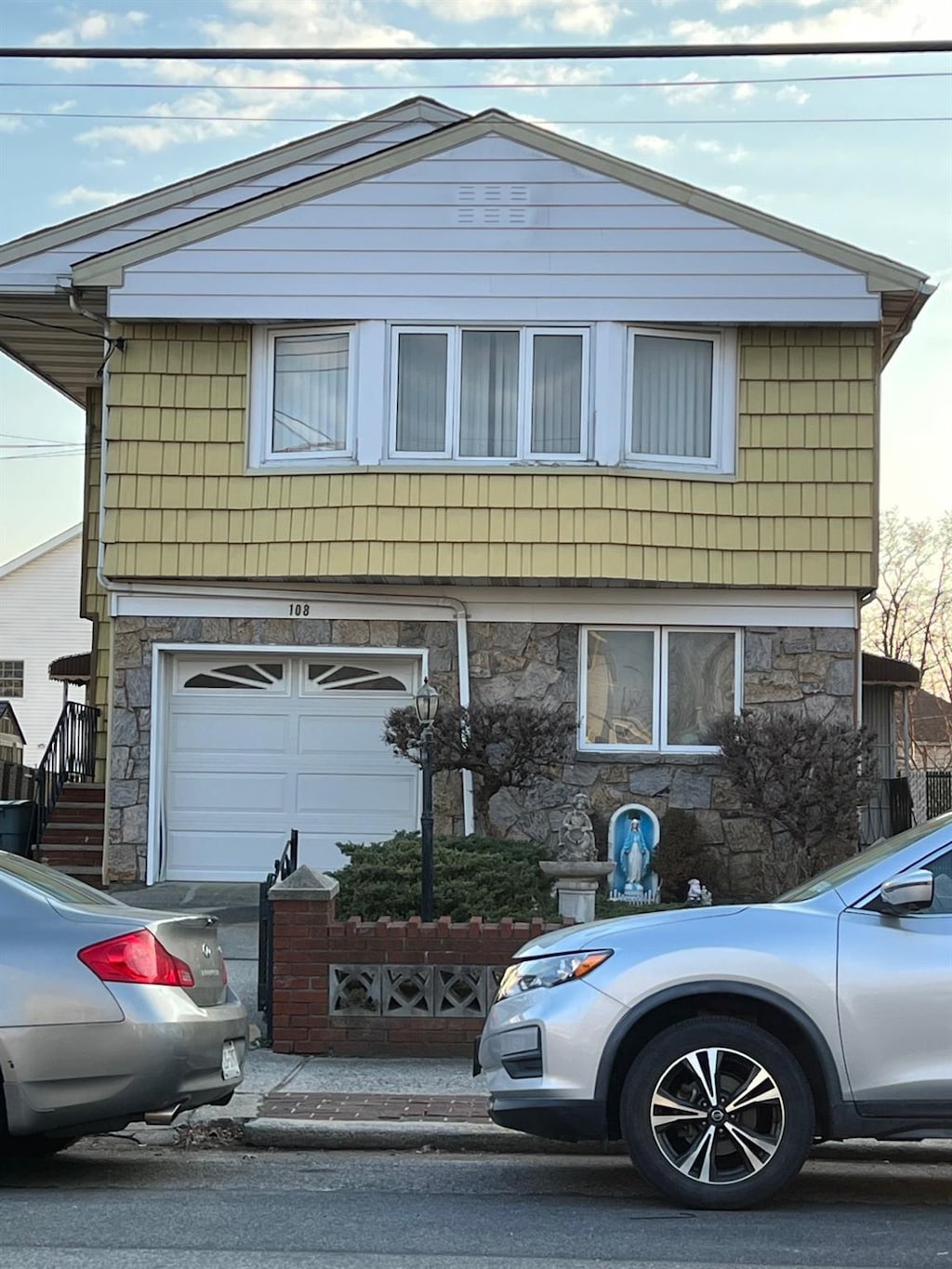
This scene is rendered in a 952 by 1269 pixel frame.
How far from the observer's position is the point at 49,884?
7020 mm

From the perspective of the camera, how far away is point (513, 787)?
14.2 metres

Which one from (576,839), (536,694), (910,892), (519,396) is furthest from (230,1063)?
(519,396)

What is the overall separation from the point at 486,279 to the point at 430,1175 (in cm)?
929

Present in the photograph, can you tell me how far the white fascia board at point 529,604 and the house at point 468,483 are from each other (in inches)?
1.0

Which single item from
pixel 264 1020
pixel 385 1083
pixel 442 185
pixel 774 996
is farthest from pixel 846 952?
pixel 442 185

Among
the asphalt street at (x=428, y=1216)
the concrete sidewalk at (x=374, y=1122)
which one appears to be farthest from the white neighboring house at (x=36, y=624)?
the asphalt street at (x=428, y=1216)

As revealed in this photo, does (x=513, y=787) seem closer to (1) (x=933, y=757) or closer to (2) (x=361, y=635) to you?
(2) (x=361, y=635)

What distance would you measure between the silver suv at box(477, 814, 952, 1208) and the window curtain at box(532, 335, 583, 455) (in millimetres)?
8658

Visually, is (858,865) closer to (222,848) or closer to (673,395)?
(673,395)

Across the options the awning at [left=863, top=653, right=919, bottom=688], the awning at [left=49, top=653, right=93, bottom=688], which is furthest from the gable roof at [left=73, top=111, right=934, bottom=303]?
the awning at [left=49, top=653, right=93, bottom=688]

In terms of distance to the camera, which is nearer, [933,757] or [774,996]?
[774,996]

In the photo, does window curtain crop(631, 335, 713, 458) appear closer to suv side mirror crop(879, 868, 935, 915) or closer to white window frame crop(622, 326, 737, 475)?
white window frame crop(622, 326, 737, 475)

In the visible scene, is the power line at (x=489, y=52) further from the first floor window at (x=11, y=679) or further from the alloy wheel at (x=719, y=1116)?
the first floor window at (x=11, y=679)

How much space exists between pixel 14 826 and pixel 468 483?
5288 millimetres
